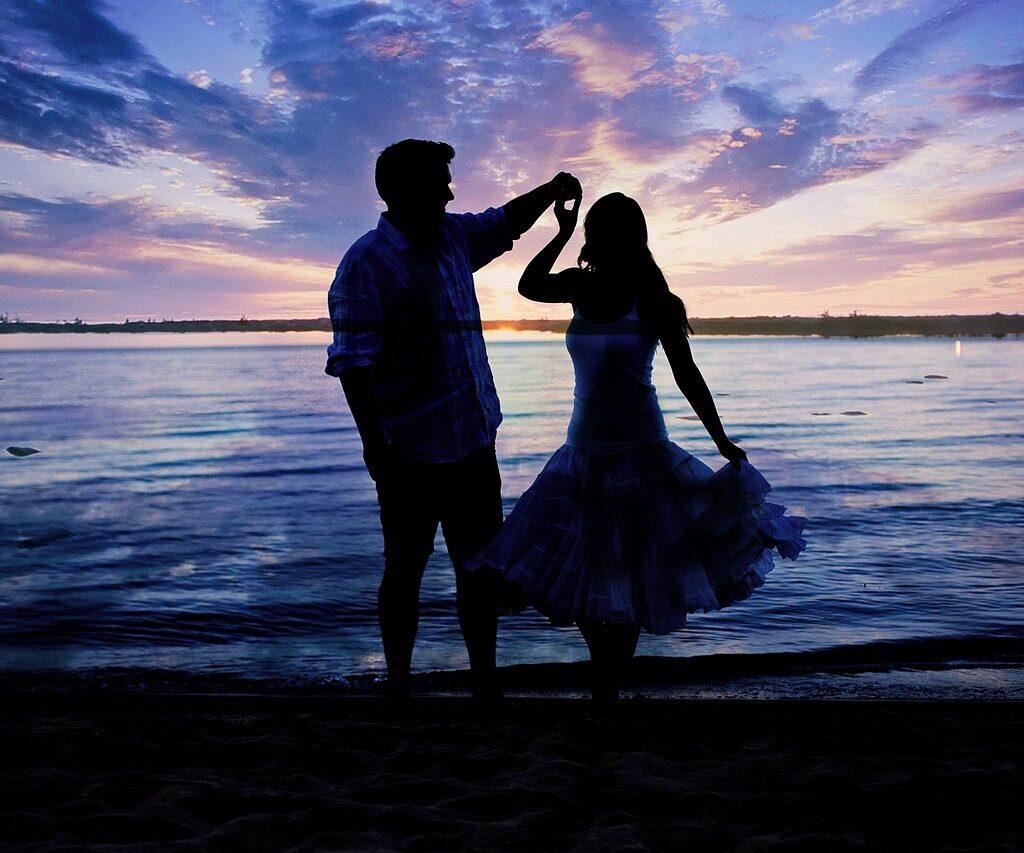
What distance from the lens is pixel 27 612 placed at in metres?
6.61

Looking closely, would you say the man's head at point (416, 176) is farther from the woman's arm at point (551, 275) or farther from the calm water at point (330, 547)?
the calm water at point (330, 547)

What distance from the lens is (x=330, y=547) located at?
9227 mm

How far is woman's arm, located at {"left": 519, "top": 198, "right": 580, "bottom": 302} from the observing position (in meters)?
3.78

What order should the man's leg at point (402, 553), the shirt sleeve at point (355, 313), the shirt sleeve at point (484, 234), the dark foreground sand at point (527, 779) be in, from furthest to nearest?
the shirt sleeve at point (484, 234) → the man's leg at point (402, 553) → the shirt sleeve at point (355, 313) → the dark foreground sand at point (527, 779)

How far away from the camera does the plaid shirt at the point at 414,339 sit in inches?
140

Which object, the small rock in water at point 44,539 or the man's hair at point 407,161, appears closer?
the man's hair at point 407,161

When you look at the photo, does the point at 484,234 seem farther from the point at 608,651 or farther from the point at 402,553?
the point at 608,651

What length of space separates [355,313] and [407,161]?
71 centimetres

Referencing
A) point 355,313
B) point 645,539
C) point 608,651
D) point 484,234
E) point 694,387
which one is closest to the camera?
point 355,313

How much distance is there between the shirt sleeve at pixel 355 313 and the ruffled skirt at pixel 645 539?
1.05m

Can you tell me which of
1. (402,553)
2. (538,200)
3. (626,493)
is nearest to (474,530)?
(402,553)

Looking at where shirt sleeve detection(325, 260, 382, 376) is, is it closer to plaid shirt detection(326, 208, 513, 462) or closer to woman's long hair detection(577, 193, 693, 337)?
plaid shirt detection(326, 208, 513, 462)

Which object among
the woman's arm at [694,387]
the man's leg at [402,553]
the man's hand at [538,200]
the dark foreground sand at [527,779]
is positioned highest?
the man's hand at [538,200]

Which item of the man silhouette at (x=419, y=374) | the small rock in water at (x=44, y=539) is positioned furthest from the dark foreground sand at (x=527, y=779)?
the small rock in water at (x=44, y=539)
